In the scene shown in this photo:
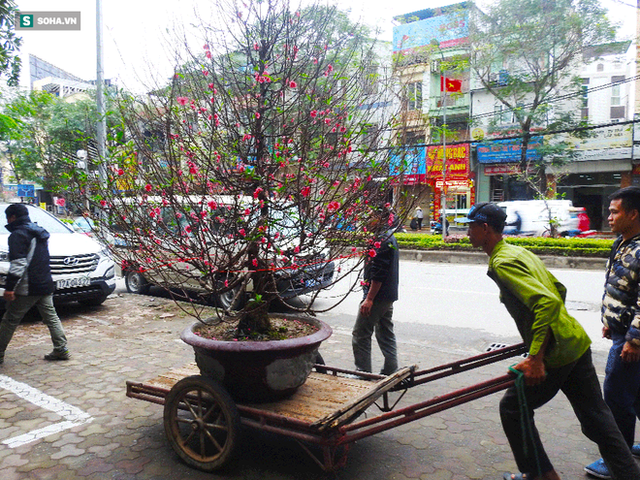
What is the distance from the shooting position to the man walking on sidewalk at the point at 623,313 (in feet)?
9.44

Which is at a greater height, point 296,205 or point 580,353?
point 296,205

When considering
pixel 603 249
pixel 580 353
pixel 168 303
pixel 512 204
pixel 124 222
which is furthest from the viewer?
pixel 512 204

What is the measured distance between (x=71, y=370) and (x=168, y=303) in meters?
3.40

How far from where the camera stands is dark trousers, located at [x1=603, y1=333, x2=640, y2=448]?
9.41 feet

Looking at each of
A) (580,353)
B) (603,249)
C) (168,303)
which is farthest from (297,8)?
(603,249)

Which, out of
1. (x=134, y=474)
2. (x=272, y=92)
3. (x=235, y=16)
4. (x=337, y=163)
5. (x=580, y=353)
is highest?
(x=235, y=16)

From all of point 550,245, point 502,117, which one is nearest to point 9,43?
point 550,245

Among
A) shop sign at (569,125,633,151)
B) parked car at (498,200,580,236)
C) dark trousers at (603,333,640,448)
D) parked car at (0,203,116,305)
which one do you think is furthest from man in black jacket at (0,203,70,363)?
shop sign at (569,125,633,151)

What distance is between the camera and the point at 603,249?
13484 millimetres

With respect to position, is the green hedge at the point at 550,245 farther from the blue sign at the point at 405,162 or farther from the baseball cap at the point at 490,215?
the baseball cap at the point at 490,215

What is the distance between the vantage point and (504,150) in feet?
85.0

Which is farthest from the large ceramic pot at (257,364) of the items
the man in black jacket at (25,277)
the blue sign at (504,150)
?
the blue sign at (504,150)

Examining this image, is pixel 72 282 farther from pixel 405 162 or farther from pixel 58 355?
pixel 405 162

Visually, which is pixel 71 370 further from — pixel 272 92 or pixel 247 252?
pixel 272 92
